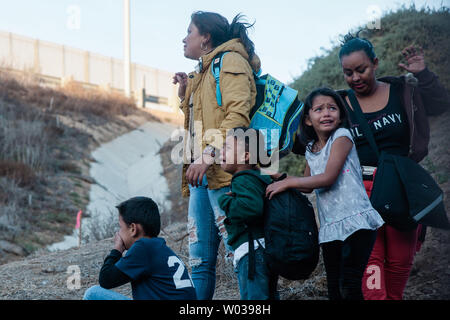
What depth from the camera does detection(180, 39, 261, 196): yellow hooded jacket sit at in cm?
307

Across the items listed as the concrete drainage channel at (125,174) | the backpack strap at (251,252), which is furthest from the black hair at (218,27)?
the concrete drainage channel at (125,174)

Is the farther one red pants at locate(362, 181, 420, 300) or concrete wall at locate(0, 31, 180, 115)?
concrete wall at locate(0, 31, 180, 115)

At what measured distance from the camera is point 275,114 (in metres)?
3.18

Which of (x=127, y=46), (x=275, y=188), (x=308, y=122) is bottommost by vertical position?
(x=275, y=188)

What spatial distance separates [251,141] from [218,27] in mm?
845

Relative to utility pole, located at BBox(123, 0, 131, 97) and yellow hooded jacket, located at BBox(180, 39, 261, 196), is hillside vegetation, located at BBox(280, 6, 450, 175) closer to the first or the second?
yellow hooded jacket, located at BBox(180, 39, 261, 196)

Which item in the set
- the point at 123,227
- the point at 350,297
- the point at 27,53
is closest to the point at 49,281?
the point at 123,227

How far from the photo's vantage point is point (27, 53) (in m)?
24.9

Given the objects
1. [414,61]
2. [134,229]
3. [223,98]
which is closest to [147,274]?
[134,229]

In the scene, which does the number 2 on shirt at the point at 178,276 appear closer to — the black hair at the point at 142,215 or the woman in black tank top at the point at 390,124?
the black hair at the point at 142,215

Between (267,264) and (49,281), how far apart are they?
11.5 ft

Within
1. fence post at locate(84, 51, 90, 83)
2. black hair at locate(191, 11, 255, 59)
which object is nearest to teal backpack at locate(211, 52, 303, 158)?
black hair at locate(191, 11, 255, 59)

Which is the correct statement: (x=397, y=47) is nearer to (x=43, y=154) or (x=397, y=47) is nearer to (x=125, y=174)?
(x=43, y=154)

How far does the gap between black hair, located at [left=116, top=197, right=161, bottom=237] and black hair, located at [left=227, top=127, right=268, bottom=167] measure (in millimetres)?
582
